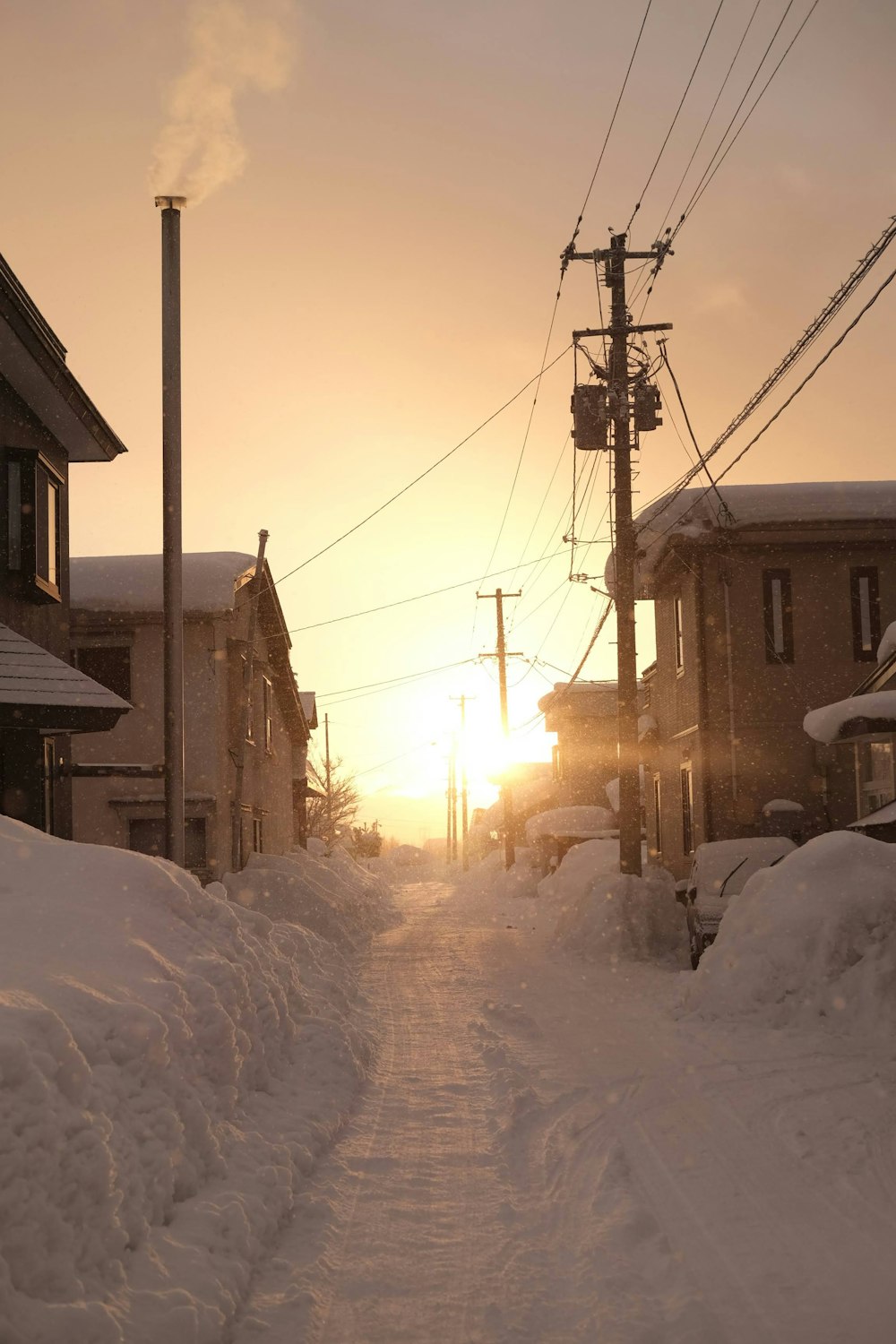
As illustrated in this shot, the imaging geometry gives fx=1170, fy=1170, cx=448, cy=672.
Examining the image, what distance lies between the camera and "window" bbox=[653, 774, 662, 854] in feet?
93.0

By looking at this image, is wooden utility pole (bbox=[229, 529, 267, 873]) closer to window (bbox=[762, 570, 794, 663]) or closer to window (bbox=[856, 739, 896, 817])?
window (bbox=[762, 570, 794, 663])

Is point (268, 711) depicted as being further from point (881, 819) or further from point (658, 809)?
point (881, 819)

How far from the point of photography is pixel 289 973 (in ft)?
30.9

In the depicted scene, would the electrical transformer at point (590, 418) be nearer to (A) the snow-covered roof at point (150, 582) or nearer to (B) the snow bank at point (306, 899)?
(A) the snow-covered roof at point (150, 582)

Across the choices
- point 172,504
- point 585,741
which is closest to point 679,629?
point 172,504

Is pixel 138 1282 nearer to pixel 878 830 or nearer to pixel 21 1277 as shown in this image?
pixel 21 1277

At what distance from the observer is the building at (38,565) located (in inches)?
468

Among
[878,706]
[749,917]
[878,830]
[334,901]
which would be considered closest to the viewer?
[749,917]

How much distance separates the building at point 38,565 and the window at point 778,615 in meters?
12.5

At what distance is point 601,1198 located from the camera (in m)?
5.64

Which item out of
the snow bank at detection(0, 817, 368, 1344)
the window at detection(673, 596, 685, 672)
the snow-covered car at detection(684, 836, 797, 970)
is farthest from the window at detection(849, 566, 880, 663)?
the snow bank at detection(0, 817, 368, 1344)

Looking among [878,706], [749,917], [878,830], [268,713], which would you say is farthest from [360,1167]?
[268,713]

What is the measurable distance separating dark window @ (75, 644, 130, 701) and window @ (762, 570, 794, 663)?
1256 centimetres

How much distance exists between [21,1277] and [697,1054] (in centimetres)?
639
